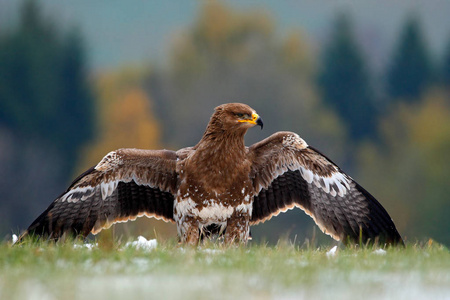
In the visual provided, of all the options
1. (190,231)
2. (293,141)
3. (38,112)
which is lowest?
(190,231)

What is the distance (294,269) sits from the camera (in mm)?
6172

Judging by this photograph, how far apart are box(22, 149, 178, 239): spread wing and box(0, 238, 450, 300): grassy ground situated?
6.87 feet

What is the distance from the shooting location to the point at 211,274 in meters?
5.94

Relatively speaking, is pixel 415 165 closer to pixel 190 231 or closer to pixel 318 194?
pixel 318 194

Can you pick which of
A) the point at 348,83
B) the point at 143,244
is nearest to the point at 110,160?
the point at 143,244

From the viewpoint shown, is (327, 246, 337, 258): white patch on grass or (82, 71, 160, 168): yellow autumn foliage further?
(82, 71, 160, 168): yellow autumn foliage

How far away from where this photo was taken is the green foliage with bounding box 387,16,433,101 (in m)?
54.7

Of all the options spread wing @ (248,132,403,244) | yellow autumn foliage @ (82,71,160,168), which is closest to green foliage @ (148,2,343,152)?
yellow autumn foliage @ (82,71,160,168)

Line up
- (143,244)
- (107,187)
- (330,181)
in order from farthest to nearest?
(330,181), (107,187), (143,244)

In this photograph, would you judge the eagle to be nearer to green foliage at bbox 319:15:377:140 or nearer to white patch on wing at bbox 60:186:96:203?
white patch on wing at bbox 60:186:96:203

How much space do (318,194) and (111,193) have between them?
9.73 ft

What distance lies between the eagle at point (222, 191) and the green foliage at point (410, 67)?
4577 centimetres

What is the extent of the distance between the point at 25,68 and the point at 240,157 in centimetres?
4351

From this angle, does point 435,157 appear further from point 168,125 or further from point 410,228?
point 168,125
